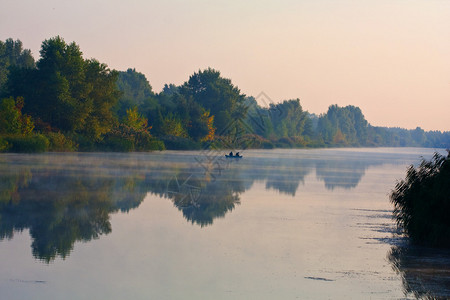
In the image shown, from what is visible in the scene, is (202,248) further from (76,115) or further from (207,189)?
(76,115)

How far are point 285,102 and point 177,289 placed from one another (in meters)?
172

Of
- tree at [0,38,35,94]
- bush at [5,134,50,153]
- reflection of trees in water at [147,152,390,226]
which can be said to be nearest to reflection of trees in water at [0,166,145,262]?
reflection of trees in water at [147,152,390,226]

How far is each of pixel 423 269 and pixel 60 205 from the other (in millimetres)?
11214

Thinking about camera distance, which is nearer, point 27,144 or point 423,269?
point 423,269

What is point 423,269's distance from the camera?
35.8 feet

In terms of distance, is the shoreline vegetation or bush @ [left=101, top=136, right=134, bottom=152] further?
bush @ [left=101, top=136, right=134, bottom=152]

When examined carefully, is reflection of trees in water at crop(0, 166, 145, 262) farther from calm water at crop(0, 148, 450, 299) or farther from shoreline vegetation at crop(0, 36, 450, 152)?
shoreline vegetation at crop(0, 36, 450, 152)

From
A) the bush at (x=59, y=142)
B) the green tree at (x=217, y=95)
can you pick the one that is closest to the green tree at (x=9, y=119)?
the bush at (x=59, y=142)

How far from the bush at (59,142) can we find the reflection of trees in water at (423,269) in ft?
177

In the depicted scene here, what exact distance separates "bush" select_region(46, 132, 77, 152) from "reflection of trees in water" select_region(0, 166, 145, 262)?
33.4 m

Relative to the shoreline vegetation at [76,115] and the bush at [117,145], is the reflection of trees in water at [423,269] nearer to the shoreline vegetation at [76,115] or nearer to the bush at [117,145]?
the shoreline vegetation at [76,115]

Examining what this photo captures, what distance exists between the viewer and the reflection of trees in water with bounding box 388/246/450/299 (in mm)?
9195

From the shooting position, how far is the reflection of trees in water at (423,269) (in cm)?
920

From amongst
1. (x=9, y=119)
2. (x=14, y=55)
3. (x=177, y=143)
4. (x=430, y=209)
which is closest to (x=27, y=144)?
(x=9, y=119)
